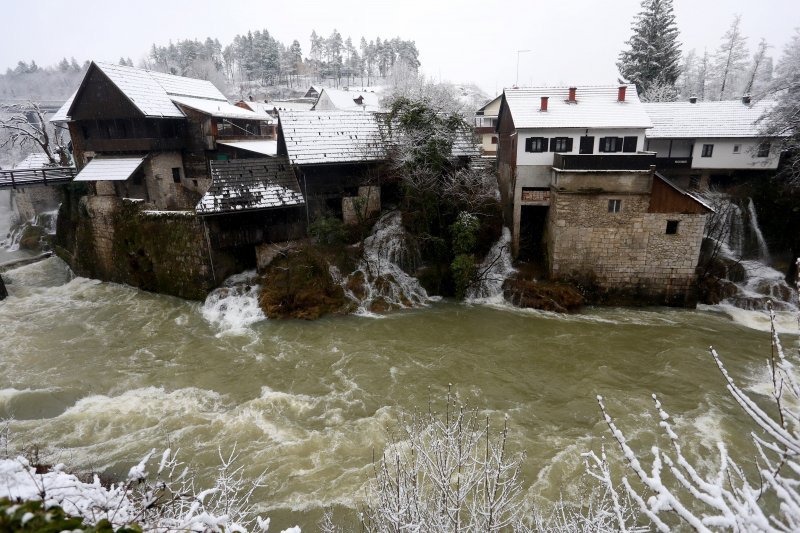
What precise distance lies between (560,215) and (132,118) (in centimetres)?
2492

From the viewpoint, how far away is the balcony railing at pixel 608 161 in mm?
18672

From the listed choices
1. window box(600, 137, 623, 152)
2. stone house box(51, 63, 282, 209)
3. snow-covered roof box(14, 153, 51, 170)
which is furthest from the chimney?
snow-covered roof box(14, 153, 51, 170)

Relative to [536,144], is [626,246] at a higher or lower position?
lower

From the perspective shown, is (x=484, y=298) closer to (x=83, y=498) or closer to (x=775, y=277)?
(x=775, y=277)

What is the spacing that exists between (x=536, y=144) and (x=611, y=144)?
3.76m

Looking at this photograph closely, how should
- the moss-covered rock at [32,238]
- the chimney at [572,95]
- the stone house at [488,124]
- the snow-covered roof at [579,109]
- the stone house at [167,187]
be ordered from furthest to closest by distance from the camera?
the stone house at [488,124] → the moss-covered rock at [32,238] → the chimney at [572,95] → the snow-covered roof at [579,109] → the stone house at [167,187]

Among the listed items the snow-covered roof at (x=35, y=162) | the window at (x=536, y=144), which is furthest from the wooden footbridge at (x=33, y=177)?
the window at (x=536, y=144)

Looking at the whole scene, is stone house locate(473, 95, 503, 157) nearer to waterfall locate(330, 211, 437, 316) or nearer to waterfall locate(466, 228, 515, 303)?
waterfall locate(466, 228, 515, 303)

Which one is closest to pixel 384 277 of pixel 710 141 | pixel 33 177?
pixel 710 141

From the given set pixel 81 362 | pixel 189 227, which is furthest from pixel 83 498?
pixel 189 227

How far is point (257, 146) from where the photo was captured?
2741cm

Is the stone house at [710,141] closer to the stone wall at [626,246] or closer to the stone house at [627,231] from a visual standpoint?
the stone house at [627,231]

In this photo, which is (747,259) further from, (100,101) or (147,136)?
(100,101)

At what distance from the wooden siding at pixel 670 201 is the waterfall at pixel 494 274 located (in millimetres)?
6813
